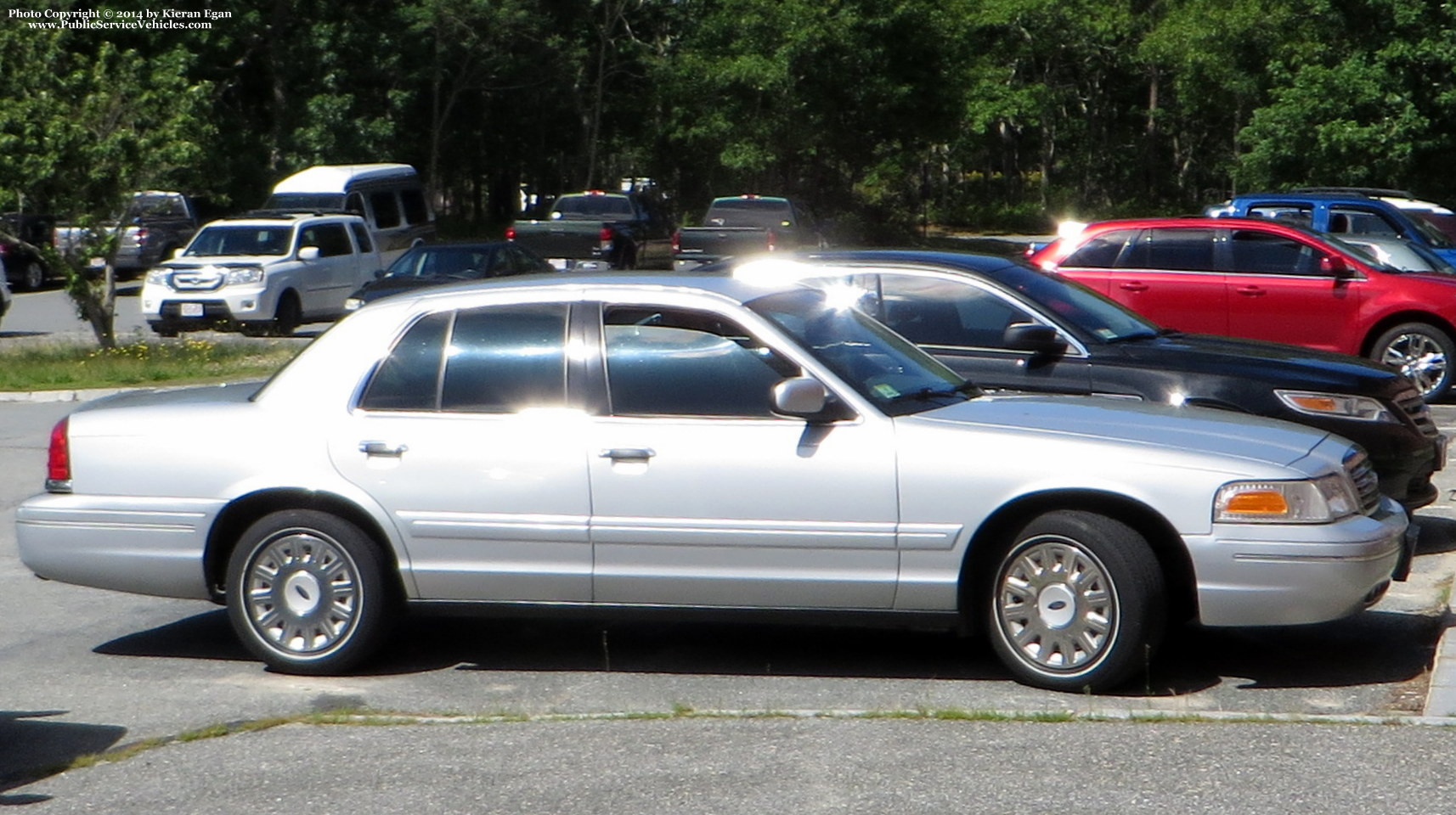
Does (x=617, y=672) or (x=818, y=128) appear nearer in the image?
(x=617, y=672)

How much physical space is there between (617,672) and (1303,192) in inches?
733

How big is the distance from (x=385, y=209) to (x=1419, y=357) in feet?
67.0

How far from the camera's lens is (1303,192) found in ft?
75.7

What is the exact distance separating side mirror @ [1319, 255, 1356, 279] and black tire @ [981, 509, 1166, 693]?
9662 mm

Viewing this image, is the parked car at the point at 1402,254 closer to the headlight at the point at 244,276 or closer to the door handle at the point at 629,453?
the door handle at the point at 629,453

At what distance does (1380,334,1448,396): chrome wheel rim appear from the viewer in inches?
596

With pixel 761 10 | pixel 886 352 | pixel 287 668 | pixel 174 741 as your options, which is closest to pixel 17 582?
pixel 287 668

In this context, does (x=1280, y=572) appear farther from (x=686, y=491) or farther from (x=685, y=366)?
(x=685, y=366)

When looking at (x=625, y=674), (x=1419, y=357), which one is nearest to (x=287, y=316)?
(x=1419, y=357)

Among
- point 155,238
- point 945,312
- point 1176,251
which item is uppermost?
point 155,238

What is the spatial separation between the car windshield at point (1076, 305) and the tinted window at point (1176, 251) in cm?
513

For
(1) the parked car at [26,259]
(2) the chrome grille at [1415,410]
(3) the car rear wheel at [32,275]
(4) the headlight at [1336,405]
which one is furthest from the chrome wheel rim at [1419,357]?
(3) the car rear wheel at [32,275]

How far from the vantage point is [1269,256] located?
14.9m

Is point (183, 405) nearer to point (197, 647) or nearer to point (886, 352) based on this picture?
point (197, 647)
